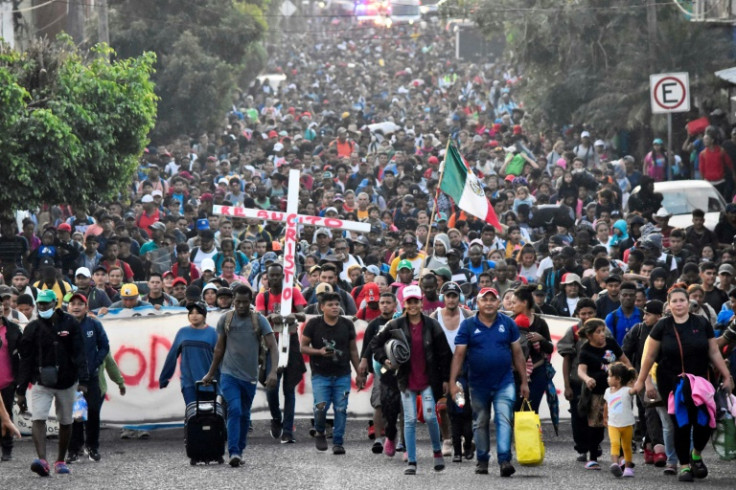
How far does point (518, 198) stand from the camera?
84.8 feet

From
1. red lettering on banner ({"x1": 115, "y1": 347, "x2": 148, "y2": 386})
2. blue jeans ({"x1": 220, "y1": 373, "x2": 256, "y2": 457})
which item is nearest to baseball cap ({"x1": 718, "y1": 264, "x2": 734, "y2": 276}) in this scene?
blue jeans ({"x1": 220, "y1": 373, "x2": 256, "y2": 457})

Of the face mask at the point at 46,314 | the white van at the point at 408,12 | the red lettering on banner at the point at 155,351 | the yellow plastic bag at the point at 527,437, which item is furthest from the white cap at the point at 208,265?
the white van at the point at 408,12

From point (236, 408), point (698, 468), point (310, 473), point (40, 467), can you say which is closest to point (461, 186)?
point (236, 408)

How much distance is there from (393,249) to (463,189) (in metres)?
3.98

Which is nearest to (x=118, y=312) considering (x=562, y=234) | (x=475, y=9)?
(x=562, y=234)

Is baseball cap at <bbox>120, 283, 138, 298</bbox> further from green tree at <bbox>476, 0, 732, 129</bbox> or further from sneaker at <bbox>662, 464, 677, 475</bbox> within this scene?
green tree at <bbox>476, 0, 732, 129</bbox>

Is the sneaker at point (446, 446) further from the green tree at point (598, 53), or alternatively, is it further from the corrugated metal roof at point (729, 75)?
the green tree at point (598, 53)

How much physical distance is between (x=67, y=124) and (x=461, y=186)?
6.45 m

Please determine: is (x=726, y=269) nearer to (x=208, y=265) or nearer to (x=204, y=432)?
(x=204, y=432)

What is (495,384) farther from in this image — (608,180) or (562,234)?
(608,180)

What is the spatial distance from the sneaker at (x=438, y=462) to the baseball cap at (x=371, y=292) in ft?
10.2

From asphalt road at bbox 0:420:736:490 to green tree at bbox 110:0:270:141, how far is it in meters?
22.6

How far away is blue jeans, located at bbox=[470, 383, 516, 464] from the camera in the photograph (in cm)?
1324

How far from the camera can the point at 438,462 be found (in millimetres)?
13555
